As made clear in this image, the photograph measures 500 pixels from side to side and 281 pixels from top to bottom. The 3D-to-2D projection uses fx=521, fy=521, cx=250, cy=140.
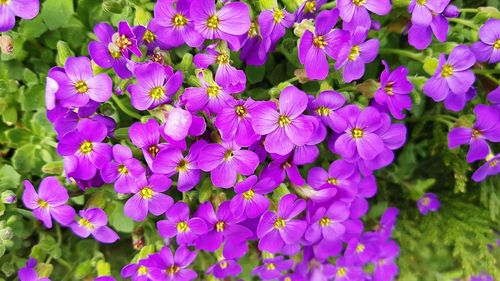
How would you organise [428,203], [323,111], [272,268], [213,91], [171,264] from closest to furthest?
[213,91], [323,111], [171,264], [272,268], [428,203]

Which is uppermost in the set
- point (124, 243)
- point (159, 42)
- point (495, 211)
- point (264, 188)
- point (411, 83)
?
point (159, 42)

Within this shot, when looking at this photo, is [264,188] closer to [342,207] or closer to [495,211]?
[342,207]

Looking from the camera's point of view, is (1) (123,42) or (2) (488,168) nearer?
(1) (123,42)

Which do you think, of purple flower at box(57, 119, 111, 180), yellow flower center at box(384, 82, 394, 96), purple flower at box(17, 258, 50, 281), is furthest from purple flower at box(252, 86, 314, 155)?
purple flower at box(17, 258, 50, 281)

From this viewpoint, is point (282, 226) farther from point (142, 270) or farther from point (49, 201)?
point (49, 201)

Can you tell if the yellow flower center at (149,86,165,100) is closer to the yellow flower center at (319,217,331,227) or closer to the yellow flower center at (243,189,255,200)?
the yellow flower center at (243,189,255,200)

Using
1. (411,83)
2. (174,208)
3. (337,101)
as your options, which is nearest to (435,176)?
(411,83)

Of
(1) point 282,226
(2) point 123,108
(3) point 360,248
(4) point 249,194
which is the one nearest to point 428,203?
(3) point 360,248

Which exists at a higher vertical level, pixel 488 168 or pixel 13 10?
pixel 13 10
